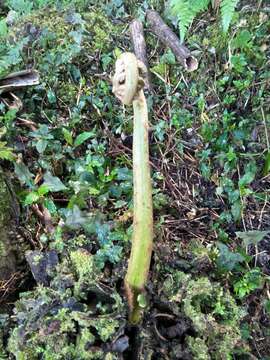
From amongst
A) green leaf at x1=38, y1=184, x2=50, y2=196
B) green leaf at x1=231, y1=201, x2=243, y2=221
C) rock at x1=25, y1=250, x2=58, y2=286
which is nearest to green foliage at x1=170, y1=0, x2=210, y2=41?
green leaf at x1=231, y1=201, x2=243, y2=221

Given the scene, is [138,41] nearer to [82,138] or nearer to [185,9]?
[185,9]

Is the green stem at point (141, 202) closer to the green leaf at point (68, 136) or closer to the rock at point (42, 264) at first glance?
the rock at point (42, 264)

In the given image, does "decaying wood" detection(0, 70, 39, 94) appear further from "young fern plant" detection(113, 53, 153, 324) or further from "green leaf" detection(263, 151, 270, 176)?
"green leaf" detection(263, 151, 270, 176)

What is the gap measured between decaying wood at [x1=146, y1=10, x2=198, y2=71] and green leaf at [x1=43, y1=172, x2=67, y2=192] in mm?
1145

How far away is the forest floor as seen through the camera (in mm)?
1871

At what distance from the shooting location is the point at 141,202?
5.56 ft

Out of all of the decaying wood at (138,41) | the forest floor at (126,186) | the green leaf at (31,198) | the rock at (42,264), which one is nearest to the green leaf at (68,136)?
the forest floor at (126,186)

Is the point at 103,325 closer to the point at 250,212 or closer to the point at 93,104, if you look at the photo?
the point at 250,212

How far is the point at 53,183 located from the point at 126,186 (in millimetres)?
405

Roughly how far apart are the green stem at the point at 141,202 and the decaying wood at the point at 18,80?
1.31 m

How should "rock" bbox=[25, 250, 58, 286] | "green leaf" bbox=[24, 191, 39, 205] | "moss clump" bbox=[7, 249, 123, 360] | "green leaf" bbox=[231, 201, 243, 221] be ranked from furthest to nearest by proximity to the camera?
"green leaf" bbox=[231, 201, 243, 221]
"green leaf" bbox=[24, 191, 39, 205]
"rock" bbox=[25, 250, 58, 286]
"moss clump" bbox=[7, 249, 123, 360]

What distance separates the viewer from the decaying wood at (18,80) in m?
2.71

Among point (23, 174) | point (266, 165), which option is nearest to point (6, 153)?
point (23, 174)

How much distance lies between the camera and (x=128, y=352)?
182cm
